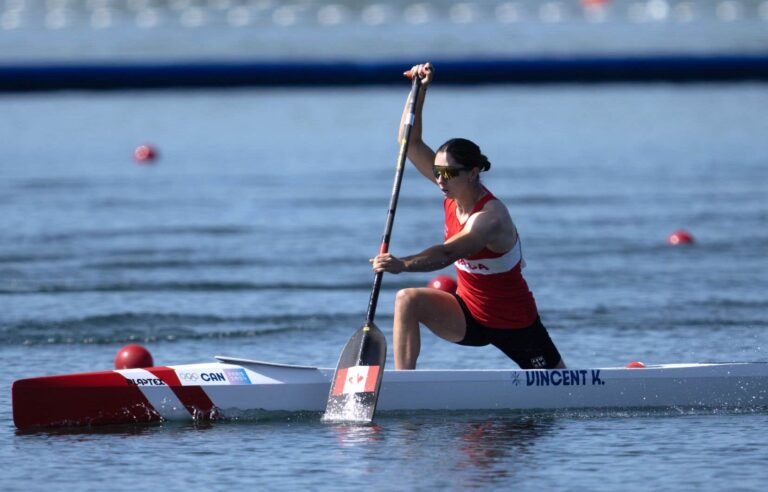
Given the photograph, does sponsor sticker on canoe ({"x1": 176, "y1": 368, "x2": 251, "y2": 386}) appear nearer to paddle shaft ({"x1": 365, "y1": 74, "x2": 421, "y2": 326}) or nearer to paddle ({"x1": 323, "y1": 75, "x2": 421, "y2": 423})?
paddle ({"x1": 323, "y1": 75, "x2": 421, "y2": 423})

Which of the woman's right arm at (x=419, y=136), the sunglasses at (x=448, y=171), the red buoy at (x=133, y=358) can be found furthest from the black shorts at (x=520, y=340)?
the red buoy at (x=133, y=358)

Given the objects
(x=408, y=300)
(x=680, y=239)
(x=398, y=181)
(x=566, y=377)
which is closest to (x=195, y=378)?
(x=408, y=300)

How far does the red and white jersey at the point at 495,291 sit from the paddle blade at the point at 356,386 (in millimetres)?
550

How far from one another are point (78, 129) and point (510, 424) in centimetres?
2666

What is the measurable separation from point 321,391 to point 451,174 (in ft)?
4.24

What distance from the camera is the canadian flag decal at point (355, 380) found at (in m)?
8.69

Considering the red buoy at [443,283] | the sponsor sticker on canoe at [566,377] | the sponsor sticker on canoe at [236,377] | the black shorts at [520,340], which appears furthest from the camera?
the red buoy at [443,283]

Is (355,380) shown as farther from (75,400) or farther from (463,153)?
(75,400)

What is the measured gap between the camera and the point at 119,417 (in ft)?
28.5

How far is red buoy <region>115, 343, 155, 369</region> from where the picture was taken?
10438mm

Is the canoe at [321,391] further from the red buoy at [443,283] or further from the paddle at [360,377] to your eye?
the red buoy at [443,283]

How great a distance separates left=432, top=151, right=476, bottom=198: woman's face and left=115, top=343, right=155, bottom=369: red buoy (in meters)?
2.65

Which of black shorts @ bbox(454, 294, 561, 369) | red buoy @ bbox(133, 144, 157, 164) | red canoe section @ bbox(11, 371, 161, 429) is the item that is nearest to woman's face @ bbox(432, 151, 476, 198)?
black shorts @ bbox(454, 294, 561, 369)

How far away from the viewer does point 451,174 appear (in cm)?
867
